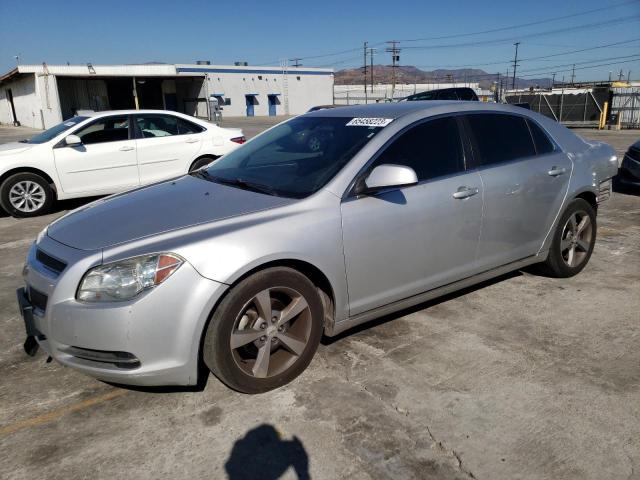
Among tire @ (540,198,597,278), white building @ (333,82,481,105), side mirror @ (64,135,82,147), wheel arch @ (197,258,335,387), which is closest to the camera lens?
wheel arch @ (197,258,335,387)

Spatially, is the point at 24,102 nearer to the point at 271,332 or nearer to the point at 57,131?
the point at 57,131

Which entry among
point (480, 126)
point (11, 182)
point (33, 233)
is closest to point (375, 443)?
point (480, 126)

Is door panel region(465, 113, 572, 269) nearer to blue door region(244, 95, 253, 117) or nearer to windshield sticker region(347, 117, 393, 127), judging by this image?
windshield sticker region(347, 117, 393, 127)

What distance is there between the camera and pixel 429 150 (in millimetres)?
3643

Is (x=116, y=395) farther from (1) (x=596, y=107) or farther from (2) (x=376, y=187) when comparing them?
(1) (x=596, y=107)

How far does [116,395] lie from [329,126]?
2301 mm

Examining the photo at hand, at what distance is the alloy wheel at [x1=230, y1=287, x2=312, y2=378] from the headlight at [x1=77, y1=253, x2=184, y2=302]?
0.47 metres

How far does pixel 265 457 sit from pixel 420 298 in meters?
1.60

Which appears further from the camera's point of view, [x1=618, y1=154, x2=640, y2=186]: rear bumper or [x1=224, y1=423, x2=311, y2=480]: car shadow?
[x1=618, y1=154, x2=640, y2=186]: rear bumper

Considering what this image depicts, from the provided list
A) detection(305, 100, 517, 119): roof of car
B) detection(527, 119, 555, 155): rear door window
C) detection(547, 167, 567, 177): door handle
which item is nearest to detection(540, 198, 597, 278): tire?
detection(547, 167, 567, 177): door handle

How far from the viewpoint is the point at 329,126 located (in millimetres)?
3881

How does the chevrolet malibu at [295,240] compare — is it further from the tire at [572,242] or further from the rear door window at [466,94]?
the rear door window at [466,94]

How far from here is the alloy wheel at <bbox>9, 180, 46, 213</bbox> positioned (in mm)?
7836

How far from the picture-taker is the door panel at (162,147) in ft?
27.5
